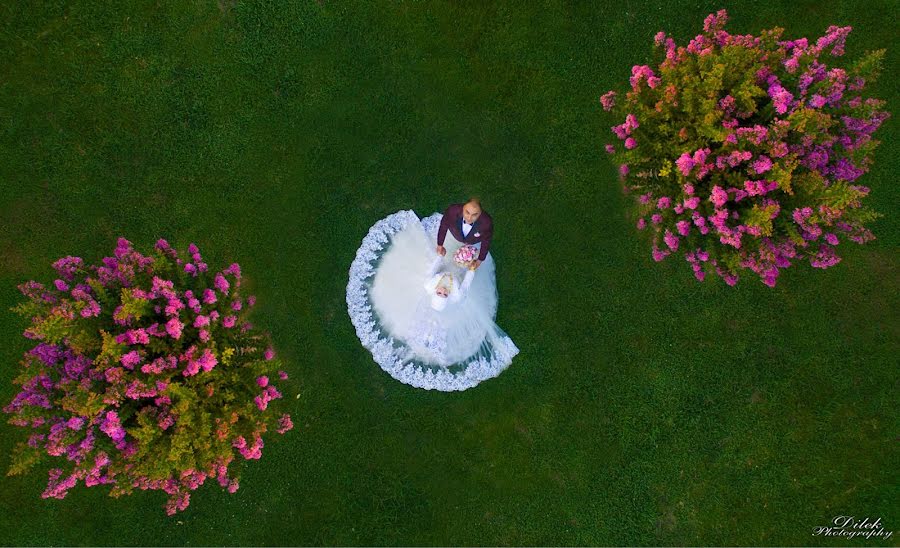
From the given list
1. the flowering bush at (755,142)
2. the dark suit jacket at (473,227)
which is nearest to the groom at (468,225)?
the dark suit jacket at (473,227)

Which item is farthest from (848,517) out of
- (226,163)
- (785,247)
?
(226,163)

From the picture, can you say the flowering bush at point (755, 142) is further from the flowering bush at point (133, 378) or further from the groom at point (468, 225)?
the flowering bush at point (133, 378)

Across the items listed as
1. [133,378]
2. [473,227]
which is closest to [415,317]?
[473,227]

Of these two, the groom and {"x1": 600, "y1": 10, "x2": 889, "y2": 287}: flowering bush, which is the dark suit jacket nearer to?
the groom

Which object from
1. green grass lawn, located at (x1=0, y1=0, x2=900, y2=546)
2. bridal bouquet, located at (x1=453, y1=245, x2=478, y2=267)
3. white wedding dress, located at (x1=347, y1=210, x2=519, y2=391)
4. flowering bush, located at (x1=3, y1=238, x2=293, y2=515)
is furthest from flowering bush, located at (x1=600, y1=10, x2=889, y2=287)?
flowering bush, located at (x1=3, y1=238, x2=293, y2=515)

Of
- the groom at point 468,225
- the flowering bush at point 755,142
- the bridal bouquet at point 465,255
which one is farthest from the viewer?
the bridal bouquet at point 465,255

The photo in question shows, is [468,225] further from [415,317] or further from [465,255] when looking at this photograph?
[415,317]
